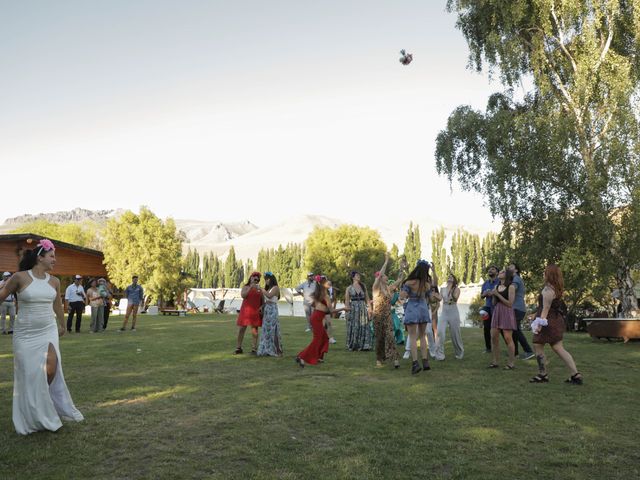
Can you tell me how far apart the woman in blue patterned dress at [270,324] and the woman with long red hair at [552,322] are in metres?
5.92

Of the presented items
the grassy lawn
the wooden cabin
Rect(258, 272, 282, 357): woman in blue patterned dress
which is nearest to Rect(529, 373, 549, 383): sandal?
the grassy lawn

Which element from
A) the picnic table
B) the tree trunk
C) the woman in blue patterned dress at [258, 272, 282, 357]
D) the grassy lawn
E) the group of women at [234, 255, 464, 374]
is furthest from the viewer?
the tree trunk

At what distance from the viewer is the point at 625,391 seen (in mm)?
8492

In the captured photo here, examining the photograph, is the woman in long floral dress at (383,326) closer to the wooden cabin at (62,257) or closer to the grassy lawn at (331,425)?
the grassy lawn at (331,425)

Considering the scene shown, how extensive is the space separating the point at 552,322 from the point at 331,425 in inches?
190

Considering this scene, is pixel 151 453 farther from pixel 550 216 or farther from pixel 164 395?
pixel 550 216

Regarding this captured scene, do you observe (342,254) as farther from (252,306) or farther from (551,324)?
(551,324)

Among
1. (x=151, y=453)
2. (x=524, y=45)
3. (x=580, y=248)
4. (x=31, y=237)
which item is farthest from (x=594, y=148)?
(x=31, y=237)

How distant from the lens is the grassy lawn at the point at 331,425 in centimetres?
489

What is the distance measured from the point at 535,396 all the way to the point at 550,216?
15.0m

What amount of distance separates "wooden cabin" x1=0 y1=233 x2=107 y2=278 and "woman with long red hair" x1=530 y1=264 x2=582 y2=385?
81.0 ft

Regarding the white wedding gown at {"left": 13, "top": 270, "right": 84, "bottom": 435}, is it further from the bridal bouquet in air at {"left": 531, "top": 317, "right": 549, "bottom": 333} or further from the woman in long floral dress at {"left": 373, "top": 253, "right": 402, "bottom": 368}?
the bridal bouquet in air at {"left": 531, "top": 317, "right": 549, "bottom": 333}

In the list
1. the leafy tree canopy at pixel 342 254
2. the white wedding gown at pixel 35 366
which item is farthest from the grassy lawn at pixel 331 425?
the leafy tree canopy at pixel 342 254

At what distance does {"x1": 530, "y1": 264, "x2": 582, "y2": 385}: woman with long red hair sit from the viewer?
29.6 feet
